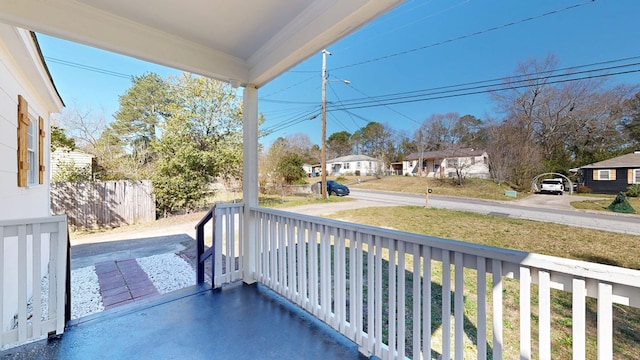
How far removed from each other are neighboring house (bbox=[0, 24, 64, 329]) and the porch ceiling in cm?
62

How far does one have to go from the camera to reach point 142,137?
8.51 m

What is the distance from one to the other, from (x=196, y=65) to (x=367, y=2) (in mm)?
1746

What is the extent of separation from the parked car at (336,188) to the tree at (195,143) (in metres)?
5.99

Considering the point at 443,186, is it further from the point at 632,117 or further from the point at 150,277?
the point at 150,277

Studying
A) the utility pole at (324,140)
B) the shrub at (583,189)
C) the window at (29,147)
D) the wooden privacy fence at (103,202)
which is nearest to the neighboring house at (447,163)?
the shrub at (583,189)

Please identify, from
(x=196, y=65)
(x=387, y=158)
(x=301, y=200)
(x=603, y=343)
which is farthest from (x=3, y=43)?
(x=603, y=343)

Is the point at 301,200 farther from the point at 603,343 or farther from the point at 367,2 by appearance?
the point at 603,343

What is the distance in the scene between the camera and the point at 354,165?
2.33 meters

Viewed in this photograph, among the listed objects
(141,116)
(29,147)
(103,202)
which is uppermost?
(141,116)

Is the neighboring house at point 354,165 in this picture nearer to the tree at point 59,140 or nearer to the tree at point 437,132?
the tree at point 437,132

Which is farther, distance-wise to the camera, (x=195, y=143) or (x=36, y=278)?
(x=195, y=143)

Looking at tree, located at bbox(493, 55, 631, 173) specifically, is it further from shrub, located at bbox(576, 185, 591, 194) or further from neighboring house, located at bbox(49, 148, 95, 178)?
neighboring house, located at bbox(49, 148, 95, 178)

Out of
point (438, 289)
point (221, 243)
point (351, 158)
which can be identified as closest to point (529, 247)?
point (438, 289)

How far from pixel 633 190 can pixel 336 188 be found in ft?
6.05
